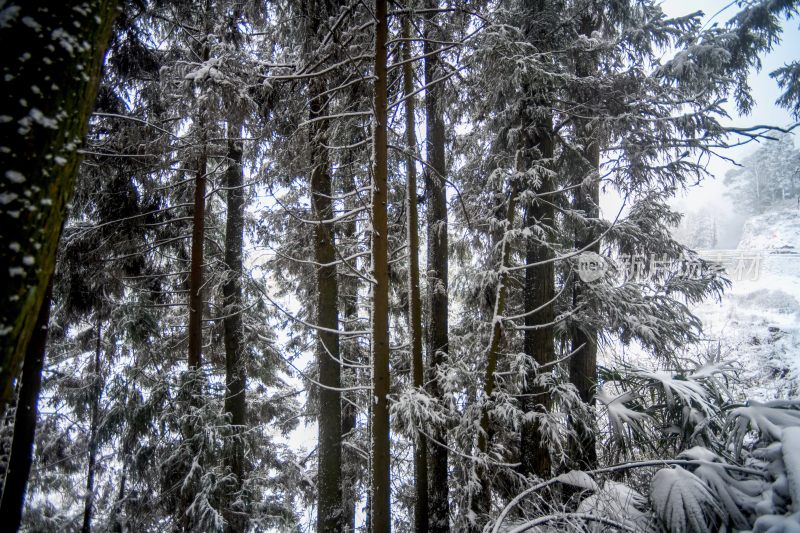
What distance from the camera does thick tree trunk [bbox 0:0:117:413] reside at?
1.16 m

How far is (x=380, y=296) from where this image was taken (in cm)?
A: 421

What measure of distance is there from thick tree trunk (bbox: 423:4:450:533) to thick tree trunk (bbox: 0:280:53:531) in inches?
225

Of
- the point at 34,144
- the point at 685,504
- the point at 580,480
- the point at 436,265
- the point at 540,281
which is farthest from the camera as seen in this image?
the point at 436,265

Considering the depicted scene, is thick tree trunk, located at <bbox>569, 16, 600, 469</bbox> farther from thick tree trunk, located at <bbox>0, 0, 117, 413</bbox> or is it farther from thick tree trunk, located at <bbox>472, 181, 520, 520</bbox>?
thick tree trunk, located at <bbox>0, 0, 117, 413</bbox>

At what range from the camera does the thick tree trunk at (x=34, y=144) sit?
1156 mm

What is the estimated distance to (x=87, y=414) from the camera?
9.68 metres

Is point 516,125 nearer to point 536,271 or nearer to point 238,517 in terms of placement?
point 536,271

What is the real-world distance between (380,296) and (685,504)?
3006 millimetres

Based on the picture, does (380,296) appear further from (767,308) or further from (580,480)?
(767,308)

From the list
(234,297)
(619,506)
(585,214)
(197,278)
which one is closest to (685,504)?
(619,506)

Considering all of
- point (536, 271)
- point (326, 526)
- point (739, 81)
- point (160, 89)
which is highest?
point (739, 81)

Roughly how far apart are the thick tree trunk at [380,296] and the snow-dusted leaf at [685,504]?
8.52ft

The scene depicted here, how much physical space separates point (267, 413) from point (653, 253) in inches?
431

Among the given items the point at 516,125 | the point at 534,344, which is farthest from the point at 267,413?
the point at 516,125
